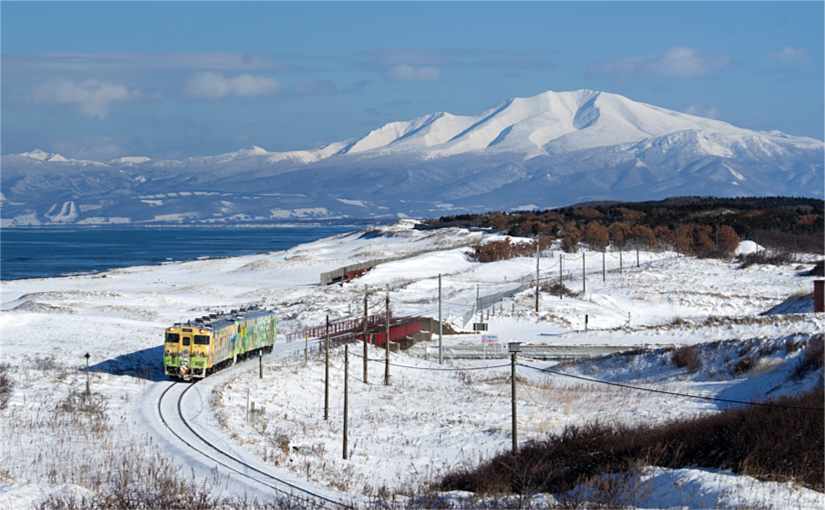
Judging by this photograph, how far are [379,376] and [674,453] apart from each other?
23.4 metres

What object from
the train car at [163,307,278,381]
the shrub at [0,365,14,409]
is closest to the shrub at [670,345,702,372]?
the train car at [163,307,278,381]

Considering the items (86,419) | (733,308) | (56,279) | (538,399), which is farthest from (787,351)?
(56,279)

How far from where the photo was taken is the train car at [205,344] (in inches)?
1560

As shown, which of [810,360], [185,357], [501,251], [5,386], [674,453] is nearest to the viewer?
[674,453]

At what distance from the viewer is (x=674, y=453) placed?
80.7 feet

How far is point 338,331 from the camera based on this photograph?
5562 centimetres

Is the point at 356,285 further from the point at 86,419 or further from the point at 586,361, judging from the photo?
the point at 86,419

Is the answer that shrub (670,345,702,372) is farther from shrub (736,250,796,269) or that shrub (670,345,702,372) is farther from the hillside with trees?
the hillside with trees

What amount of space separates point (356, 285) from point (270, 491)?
206ft

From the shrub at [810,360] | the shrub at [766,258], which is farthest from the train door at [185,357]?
the shrub at [766,258]

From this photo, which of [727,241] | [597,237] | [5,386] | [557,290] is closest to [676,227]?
[727,241]

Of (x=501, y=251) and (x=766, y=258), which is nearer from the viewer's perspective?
(x=766, y=258)

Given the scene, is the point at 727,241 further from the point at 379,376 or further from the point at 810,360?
the point at 810,360

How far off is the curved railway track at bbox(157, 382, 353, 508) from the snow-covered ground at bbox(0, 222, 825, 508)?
1.90ft
